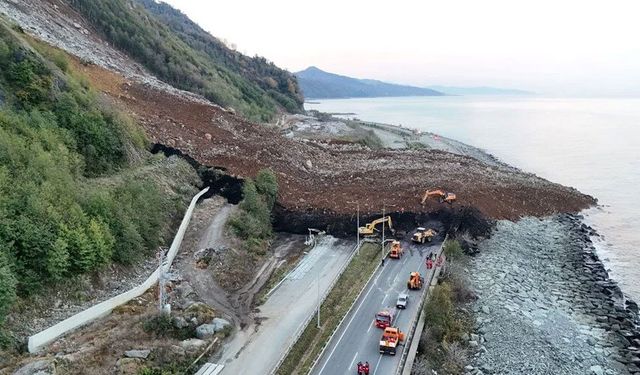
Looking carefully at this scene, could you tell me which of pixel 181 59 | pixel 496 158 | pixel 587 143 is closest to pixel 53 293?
pixel 181 59

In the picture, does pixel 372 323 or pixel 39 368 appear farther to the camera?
pixel 372 323

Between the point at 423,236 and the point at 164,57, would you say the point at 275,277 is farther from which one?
the point at 164,57

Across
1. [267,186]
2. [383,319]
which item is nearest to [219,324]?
[383,319]

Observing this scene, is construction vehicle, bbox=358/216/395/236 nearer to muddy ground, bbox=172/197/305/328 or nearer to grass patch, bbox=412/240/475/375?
muddy ground, bbox=172/197/305/328

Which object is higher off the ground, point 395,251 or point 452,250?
point 395,251

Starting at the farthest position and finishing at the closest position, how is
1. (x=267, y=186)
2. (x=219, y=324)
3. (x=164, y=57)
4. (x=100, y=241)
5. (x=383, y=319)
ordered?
(x=164, y=57), (x=267, y=186), (x=383, y=319), (x=100, y=241), (x=219, y=324)

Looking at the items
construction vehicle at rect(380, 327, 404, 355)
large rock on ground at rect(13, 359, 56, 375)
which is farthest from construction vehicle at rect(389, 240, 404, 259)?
large rock on ground at rect(13, 359, 56, 375)
